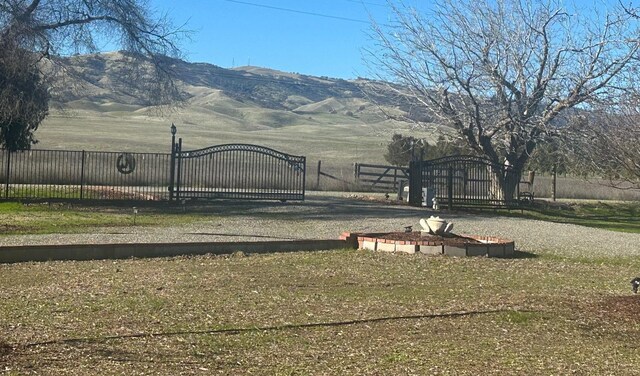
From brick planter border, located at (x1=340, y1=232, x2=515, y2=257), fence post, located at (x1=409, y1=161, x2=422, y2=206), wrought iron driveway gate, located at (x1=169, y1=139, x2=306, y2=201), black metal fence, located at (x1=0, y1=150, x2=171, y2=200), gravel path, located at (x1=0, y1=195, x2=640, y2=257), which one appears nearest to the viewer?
brick planter border, located at (x1=340, y1=232, x2=515, y2=257)

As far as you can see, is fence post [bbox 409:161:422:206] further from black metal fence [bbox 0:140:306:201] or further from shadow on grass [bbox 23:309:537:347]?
shadow on grass [bbox 23:309:537:347]

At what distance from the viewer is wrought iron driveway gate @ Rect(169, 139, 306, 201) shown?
28.9 metres

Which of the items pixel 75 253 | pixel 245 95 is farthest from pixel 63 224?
pixel 245 95

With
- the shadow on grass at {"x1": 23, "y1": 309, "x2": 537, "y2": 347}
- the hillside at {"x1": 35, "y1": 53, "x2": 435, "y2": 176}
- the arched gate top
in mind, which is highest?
the hillside at {"x1": 35, "y1": 53, "x2": 435, "y2": 176}

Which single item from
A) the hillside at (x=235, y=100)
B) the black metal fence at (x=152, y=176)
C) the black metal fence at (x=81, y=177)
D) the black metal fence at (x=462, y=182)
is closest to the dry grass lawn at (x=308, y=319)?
the black metal fence at (x=152, y=176)

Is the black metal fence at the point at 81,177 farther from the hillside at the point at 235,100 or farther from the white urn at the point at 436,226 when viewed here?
the hillside at the point at 235,100

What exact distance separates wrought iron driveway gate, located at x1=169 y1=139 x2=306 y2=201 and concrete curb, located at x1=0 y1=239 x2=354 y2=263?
515 inches

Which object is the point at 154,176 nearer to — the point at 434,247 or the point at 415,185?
the point at 415,185

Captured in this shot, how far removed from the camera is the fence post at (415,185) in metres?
31.0

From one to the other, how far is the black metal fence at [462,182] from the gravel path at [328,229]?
72.4 inches

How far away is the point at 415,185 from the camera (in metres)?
31.2

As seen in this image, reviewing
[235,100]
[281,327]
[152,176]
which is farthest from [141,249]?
[235,100]

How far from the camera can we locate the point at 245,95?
6885 inches

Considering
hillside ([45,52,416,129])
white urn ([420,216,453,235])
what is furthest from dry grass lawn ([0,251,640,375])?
hillside ([45,52,416,129])
